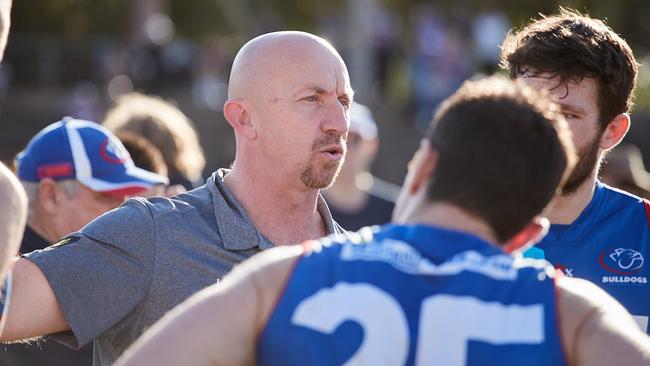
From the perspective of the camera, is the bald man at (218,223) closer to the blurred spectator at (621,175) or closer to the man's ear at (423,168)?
the man's ear at (423,168)

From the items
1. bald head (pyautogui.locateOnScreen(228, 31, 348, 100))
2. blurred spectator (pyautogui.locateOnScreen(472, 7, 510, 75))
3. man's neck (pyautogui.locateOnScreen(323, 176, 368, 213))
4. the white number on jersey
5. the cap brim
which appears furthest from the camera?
blurred spectator (pyautogui.locateOnScreen(472, 7, 510, 75))

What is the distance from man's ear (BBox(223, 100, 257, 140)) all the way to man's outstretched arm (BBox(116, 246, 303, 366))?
5.75 feet

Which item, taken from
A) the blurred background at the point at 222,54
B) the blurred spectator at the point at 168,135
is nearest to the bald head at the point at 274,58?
the blurred spectator at the point at 168,135

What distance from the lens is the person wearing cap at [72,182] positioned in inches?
200

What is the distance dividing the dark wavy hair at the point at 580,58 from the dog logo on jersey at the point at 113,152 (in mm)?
1708

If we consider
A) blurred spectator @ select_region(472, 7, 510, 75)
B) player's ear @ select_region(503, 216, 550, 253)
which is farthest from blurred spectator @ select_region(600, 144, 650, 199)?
blurred spectator @ select_region(472, 7, 510, 75)

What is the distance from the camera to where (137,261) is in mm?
3830

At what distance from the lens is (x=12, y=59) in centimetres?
2630

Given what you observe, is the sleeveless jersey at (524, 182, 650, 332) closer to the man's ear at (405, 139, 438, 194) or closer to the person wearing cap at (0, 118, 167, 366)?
the man's ear at (405, 139, 438, 194)

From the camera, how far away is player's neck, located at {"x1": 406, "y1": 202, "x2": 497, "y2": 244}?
8.83 feet

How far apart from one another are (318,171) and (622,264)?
111 cm

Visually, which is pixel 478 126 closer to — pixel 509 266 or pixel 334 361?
pixel 509 266

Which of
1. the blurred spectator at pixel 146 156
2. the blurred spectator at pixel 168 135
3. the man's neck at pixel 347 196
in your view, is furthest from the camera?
the man's neck at pixel 347 196

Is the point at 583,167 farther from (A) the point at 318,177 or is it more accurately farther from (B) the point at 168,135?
(B) the point at 168,135
